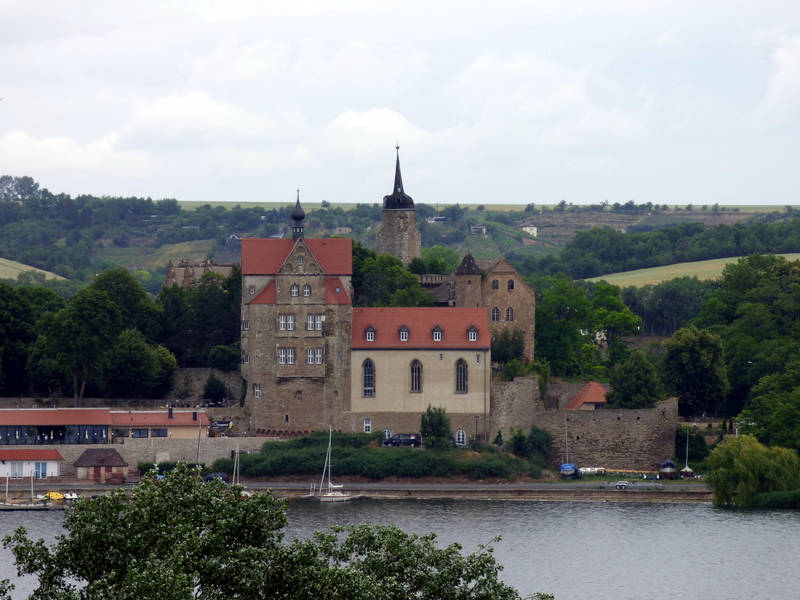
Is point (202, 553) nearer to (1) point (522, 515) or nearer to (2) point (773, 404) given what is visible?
(1) point (522, 515)

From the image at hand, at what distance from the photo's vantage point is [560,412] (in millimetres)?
88062

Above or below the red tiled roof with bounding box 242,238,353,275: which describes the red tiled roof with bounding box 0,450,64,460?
below

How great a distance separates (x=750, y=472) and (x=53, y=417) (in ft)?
108

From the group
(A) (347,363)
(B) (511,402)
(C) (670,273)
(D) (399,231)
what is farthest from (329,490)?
(C) (670,273)

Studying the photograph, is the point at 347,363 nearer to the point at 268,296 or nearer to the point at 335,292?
the point at 335,292

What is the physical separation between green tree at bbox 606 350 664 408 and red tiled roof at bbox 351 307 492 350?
6716mm

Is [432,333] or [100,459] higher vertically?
[432,333]

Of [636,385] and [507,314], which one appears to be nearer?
[636,385]

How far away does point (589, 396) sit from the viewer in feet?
298

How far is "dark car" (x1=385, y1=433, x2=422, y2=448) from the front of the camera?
8769 centimetres

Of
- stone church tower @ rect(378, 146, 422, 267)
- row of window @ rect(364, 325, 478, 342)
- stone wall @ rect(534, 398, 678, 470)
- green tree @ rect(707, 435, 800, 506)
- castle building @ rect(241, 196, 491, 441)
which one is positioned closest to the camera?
green tree @ rect(707, 435, 800, 506)

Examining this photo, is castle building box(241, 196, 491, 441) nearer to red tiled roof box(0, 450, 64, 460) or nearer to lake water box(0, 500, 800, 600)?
lake water box(0, 500, 800, 600)

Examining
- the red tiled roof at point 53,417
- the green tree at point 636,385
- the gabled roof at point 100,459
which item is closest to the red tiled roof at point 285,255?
the red tiled roof at point 53,417

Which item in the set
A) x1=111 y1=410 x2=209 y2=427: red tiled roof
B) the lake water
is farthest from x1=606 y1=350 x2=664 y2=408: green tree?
x1=111 y1=410 x2=209 y2=427: red tiled roof
